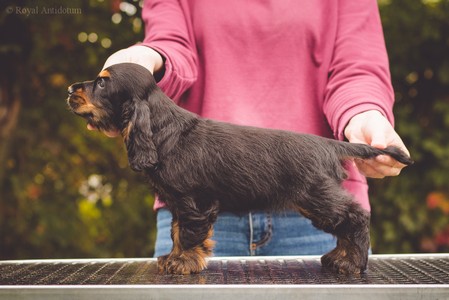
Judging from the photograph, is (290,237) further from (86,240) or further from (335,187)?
(86,240)

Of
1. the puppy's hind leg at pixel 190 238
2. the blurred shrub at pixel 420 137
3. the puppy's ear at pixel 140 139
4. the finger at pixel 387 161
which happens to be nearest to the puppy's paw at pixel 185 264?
the puppy's hind leg at pixel 190 238

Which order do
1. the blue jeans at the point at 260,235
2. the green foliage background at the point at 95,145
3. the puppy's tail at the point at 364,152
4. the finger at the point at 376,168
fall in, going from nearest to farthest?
the puppy's tail at the point at 364,152 → the finger at the point at 376,168 → the blue jeans at the point at 260,235 → the green foliage background at the point at 95,145

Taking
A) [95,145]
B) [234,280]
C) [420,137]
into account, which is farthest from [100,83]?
[420,137]

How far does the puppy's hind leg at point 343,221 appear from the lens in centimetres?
212

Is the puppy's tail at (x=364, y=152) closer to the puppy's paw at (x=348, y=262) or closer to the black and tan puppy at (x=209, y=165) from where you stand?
the black and tan puppy at (x=209, y=165)

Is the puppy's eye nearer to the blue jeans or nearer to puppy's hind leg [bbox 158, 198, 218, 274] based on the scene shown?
puppy's hind leg [bbox 158, 198, 218, 274]

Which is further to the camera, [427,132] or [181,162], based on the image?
[427,132]

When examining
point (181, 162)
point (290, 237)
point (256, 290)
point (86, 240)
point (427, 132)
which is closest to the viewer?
point (256, 290)

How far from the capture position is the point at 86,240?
207 inches

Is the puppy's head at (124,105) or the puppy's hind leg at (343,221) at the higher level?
the puppy's head at (124,105)

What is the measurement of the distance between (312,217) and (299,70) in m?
0.97

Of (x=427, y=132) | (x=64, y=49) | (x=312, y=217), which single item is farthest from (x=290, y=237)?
(x=64, y=49)

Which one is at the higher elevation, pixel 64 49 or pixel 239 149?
pixel 64 49

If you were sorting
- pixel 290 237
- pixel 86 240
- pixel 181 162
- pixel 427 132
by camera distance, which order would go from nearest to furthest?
pixel 181 162 < pixel 290 237 < pixel 427 132 < pixel 86 240
